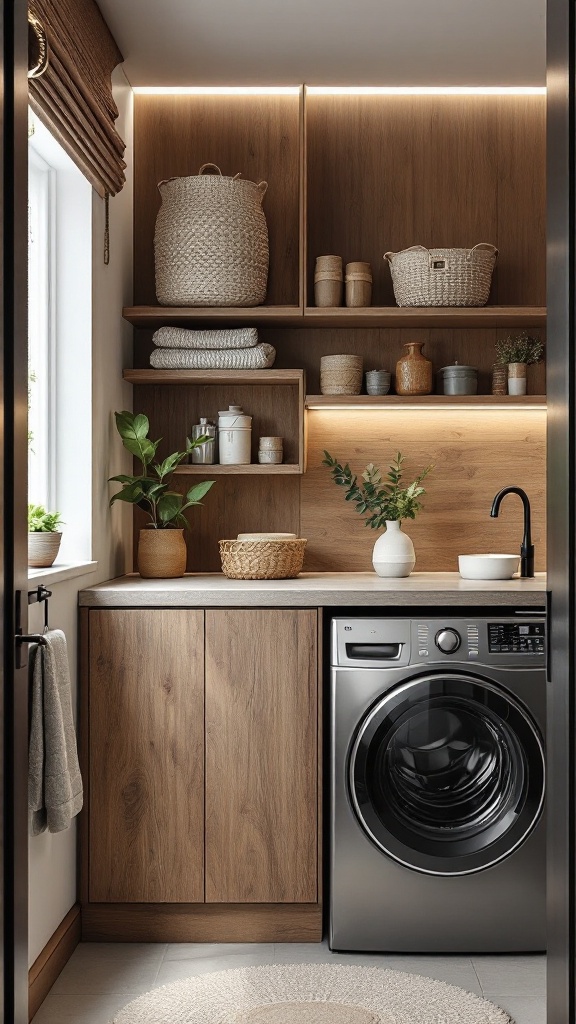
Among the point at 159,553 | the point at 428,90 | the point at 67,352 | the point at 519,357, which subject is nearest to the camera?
the point at 67,352

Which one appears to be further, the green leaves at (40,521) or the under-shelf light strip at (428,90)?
the under-shelf light strip at (428,90)

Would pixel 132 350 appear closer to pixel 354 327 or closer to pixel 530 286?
pixel 354 327

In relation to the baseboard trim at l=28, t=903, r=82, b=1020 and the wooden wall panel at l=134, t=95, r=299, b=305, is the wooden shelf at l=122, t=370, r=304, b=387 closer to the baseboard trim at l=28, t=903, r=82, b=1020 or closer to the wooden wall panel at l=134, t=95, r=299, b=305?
the wooden wall panel at l=134, t=95, r=299, b=305

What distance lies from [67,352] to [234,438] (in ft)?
2.22

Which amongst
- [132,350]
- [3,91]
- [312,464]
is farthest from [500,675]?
[3,91]

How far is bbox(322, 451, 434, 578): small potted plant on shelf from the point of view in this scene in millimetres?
3162

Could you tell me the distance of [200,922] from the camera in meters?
2.76

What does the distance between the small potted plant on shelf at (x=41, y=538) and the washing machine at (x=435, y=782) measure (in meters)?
0.81

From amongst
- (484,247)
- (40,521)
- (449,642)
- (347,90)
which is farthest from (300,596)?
(347,90)

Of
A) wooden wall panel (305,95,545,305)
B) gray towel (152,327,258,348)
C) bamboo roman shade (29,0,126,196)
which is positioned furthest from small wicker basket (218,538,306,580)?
bamboo roman shade (29,0,126,196)

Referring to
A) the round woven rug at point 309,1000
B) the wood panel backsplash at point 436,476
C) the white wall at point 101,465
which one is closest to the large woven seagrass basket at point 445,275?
the wood panel backsplash at point 436,476

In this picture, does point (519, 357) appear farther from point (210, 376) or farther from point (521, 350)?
point (210, 376)

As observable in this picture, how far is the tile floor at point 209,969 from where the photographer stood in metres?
2.36

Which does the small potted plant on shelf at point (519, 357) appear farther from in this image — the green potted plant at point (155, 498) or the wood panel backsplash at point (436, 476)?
the green potted plant at point (155, 498)
